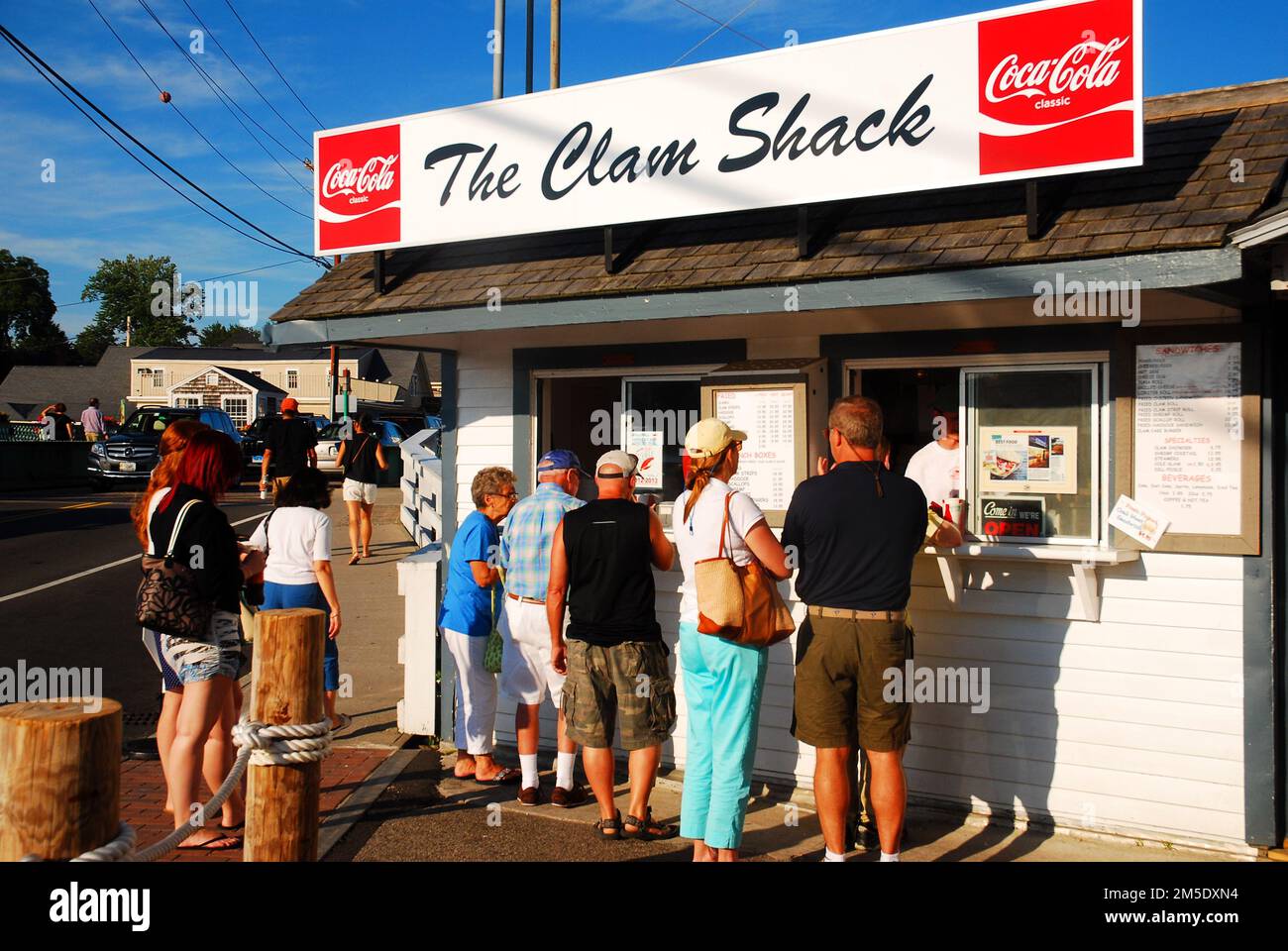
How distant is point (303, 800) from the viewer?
102 inches

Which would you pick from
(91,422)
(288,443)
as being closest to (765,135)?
(288,443)

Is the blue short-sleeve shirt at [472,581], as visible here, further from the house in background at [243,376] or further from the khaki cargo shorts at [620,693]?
the house in background at [243,376]

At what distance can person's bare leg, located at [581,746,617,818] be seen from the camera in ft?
16.5

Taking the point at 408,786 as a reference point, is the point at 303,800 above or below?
above

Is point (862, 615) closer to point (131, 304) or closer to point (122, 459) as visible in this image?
point (122, 459)

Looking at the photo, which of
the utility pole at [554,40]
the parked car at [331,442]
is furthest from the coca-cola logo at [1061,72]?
the parked car at [331,442]

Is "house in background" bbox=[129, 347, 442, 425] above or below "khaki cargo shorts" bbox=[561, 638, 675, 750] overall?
above

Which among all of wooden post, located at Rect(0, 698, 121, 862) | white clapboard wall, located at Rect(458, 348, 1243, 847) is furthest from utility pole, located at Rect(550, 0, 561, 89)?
wooden post, located at Rect(0, 698, 121, 862)

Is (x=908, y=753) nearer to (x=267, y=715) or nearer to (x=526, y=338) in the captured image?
(x=526, y=338)

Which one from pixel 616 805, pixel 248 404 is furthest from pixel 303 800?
pixel 248 404

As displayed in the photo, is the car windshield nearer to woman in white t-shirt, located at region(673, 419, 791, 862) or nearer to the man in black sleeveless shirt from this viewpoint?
the man in black sleeveless shirt

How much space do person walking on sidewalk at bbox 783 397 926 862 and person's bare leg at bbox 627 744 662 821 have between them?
82 centimetres

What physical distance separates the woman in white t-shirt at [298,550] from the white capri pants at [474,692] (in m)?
0.74

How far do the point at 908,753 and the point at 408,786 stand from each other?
2808 mm
